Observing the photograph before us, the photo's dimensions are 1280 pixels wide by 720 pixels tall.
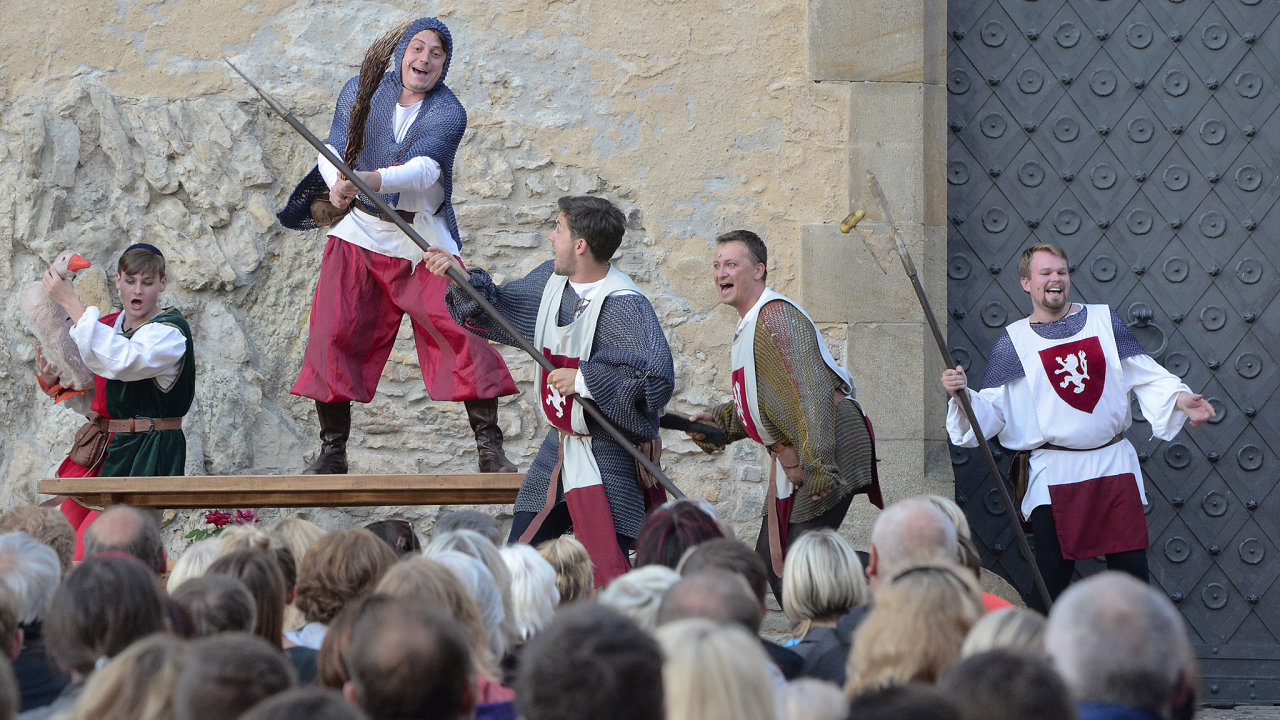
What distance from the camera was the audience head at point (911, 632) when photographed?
7.09ft

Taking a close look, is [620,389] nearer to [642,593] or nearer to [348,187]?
[348,187]

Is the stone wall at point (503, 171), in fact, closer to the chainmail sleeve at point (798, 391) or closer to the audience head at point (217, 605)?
the chainmail sleeve at point (798, 391)

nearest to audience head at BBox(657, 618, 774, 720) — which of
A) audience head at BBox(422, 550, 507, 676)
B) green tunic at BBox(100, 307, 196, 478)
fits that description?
audience head at BBox(422, 550, 507, 676)

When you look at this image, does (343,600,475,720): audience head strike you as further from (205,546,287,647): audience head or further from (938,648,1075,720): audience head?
(205,546,287,647): audience head

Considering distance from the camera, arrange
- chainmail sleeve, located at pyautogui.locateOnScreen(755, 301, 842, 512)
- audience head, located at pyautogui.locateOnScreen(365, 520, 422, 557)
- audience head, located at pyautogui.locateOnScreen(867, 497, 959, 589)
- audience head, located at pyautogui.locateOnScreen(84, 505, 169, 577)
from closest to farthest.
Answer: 1. audience head, located at pyautogui.locateOnScreen(867, 497, 959, 589)
2. audience head, located at pyautogui.locateOnScreen(84, 505, 169, 577)
3. audience head, located at pyautogui.locateOnScreen(365, 520, 422, 557)
4. chainmail sleeve, located at pyautogui.locateOnScreen(755, 301, 842, 512)

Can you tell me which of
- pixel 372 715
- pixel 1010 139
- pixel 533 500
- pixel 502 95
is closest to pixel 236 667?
pixel 372 715

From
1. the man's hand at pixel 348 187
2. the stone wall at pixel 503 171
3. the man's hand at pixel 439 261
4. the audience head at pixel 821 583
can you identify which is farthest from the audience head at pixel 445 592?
the stone wall at pixel 503 171


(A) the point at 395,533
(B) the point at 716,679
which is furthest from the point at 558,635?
(A) the point at 395,533

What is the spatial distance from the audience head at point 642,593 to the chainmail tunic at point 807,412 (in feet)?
5.67

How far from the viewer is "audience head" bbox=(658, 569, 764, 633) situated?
2248 mm

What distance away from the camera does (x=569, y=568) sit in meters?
3.33

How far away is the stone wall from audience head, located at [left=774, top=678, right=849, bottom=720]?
3678 mm

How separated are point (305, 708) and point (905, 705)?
2.30ft

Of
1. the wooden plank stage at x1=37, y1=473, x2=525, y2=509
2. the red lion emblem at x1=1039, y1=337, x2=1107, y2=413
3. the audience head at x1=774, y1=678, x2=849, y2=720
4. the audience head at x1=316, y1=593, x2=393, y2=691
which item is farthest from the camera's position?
the red lion emblem at x1=1039, y1=337, x2=1107, y2=413
